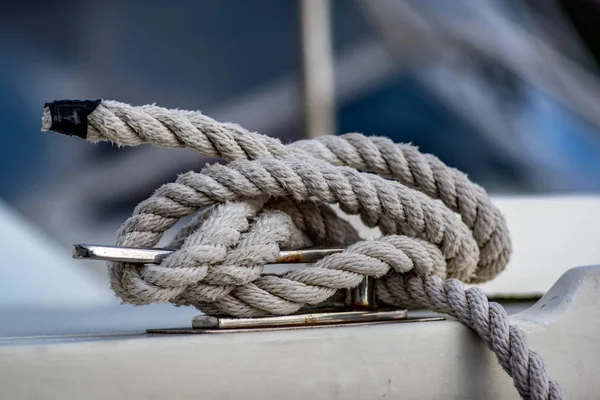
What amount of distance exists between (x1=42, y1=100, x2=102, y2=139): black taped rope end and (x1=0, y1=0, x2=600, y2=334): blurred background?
251 cm

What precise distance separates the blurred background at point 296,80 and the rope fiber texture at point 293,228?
93.7 inches

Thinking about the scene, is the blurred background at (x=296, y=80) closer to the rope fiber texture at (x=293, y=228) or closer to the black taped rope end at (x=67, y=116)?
the rope fiber texture at (x=293, y=228)

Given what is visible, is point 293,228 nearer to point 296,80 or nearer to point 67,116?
point 67,116

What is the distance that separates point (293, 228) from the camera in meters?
1.07

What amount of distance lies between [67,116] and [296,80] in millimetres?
2658

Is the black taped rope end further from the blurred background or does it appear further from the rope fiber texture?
the blurred background

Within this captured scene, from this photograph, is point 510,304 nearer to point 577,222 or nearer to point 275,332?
point 577,222

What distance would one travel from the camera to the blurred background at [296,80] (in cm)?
351

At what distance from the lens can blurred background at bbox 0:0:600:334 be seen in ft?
11.5

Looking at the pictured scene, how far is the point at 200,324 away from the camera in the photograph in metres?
0.95

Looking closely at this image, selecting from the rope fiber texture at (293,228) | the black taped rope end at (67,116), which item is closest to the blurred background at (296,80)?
the rope fiber texture at (293,228)

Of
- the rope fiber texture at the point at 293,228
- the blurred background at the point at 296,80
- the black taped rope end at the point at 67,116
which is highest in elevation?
Result: the blurred background at the point at 296,80

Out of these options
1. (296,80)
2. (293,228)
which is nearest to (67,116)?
(293,228)

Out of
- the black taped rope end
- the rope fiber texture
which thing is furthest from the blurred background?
the black taped rope end
